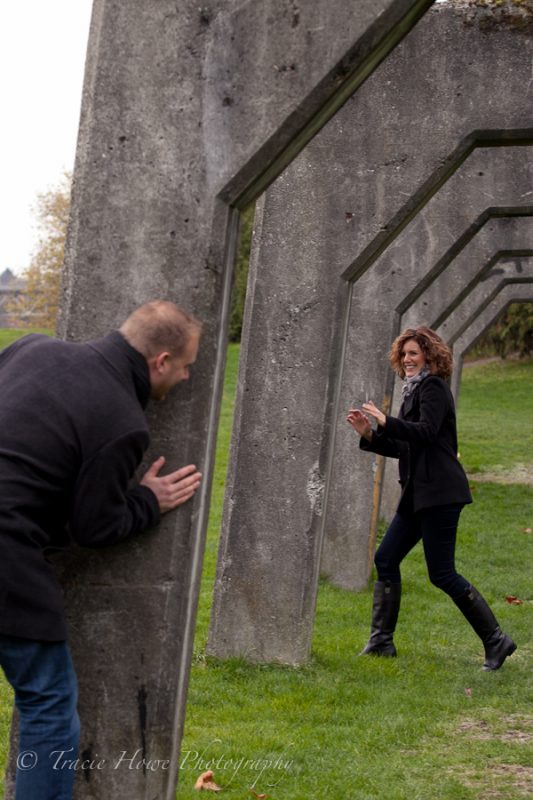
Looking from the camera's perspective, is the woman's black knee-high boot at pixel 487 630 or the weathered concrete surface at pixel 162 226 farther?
the woman's black knee-high boot at pixel 487 630

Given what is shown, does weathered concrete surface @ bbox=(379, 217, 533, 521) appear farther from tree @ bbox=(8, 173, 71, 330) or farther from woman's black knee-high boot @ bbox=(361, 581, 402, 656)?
tree @ bbox=(8, 173, 71, 330)

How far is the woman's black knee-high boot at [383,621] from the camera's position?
9.11 meters

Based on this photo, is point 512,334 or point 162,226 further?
point 512,334

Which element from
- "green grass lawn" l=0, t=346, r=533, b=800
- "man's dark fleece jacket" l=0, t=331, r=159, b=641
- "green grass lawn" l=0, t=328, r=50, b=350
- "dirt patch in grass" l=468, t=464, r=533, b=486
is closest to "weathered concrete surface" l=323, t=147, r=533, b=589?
"green grass lawn" l=0, t=346, r=533, b=800

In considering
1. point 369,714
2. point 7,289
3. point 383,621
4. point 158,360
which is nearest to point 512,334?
point 383,621

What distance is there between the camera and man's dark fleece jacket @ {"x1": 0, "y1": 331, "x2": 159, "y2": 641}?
4195mm

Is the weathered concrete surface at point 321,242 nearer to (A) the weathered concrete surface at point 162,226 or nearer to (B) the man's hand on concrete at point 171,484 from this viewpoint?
(A) the weathered concrete surface at point 162,226

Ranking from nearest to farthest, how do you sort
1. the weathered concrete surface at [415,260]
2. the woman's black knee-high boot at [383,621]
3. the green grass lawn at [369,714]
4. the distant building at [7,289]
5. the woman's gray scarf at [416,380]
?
the green grass lawn at [369,714]
the woman's gray scarf at [416,380]
the woman's black knee-high boot at [383,621]
the weathered concrete surface at [415,260]
the distant building at [7,289]

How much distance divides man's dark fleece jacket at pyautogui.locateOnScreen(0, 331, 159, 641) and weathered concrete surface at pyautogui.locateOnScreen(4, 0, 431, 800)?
429 millimetres

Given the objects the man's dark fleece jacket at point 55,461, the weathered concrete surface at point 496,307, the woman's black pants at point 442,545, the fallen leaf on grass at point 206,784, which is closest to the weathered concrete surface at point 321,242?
the woman's black pants at point 442,545

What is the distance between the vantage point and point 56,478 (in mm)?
4242

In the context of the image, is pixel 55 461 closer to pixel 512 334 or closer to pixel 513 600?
pixel 513 600

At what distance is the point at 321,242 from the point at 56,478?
4.85 meters

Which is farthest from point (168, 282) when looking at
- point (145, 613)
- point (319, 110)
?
point (145, 613)
